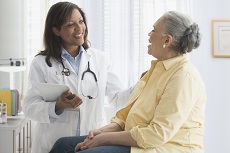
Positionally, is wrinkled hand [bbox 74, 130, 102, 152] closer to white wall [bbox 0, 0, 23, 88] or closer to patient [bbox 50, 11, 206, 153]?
patient [bbox 50, 11, 206, 153]

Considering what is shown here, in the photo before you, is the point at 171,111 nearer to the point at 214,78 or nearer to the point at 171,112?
the point at 171,112

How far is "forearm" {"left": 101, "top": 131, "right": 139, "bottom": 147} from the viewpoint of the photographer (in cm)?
166

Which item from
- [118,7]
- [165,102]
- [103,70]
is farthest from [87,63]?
[118,7]

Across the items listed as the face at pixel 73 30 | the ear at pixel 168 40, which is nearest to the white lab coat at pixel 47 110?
the face at pixel 73 30

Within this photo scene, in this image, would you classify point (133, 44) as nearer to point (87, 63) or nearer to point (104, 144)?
point (87, 63)

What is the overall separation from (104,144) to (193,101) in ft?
1.48

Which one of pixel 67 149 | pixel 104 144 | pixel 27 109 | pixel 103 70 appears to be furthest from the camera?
pixel 103 70

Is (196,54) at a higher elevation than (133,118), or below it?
higher

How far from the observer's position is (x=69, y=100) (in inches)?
81.1

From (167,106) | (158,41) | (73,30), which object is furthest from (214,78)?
(167,106)

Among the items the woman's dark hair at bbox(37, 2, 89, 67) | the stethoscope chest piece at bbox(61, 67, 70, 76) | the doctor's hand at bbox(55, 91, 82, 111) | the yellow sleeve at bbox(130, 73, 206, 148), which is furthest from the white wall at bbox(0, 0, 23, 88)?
the yellow sleeve at bbox(130, 73, 206, 148)

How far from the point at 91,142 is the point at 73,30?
770 mm

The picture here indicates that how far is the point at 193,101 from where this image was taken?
5.30 feet

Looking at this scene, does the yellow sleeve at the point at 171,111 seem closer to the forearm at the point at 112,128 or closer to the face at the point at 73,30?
the forearm at the point at 112,128
